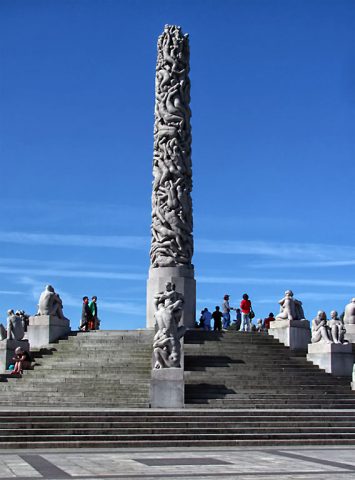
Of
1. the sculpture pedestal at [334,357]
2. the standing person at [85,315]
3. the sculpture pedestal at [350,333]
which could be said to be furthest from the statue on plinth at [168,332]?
the standing person at [85,315]

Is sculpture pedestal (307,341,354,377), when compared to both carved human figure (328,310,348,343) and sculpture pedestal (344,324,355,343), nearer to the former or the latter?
carved human figure (328,310,348,343)

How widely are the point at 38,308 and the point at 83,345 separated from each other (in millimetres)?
3648

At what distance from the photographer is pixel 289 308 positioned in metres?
31.5

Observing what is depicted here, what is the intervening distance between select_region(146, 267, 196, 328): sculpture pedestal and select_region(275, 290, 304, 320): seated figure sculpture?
13.0ft

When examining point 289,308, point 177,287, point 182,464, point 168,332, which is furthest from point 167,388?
point 177,287

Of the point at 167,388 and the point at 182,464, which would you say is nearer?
the point at 182,464

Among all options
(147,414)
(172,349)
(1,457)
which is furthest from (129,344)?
(1,457)

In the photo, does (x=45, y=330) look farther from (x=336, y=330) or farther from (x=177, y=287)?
(x=336, y=330)

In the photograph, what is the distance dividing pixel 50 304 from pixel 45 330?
1.40m

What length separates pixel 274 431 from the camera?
1978 centimetres

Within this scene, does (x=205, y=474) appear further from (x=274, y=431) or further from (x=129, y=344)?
(x=129, y=344)

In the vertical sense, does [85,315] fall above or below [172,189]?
below

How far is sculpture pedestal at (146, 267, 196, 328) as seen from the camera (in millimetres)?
33531

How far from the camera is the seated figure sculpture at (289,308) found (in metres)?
31.4
